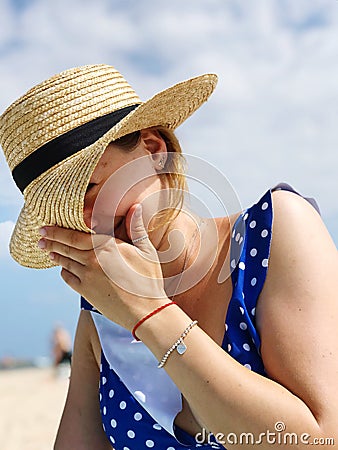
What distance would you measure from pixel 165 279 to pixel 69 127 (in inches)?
23.7

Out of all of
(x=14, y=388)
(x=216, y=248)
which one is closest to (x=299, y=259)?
(x=216, y=248)

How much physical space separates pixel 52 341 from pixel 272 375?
14.9 m

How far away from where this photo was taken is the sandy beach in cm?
916

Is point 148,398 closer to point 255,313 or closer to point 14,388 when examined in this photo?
point 255,313

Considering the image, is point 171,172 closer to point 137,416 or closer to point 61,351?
point 137,416

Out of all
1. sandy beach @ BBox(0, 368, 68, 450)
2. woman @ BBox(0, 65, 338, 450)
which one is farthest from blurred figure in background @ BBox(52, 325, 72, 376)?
woman @ BBox(0, 65, 338, 450)

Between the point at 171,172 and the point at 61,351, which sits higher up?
the point at 171,172

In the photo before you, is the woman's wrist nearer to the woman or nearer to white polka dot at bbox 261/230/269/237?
the woman

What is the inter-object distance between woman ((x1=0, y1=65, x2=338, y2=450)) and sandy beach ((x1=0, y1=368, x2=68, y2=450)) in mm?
6616

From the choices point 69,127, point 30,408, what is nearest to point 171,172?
point 69,127

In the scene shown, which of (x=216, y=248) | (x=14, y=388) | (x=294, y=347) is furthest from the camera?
(x=14, y=388)

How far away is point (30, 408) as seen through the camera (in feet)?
38.9

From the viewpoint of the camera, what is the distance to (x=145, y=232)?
6.67 feet

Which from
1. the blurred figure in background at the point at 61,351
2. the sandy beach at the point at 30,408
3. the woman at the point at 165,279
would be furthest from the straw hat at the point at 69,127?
the blurred figure in background at the point at 61,351
